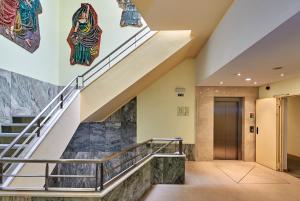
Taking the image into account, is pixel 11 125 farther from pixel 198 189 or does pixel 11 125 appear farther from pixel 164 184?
pixel 198 189

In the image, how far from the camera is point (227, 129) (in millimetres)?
8758

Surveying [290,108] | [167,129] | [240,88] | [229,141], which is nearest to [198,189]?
[167,129]

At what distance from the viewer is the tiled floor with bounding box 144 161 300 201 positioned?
15.8 ft

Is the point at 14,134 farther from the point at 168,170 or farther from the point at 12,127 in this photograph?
the point at 168,170

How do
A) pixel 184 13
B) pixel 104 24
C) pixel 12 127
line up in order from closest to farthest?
pixel 184 13 < pixel 12 127 < pixel 104 24

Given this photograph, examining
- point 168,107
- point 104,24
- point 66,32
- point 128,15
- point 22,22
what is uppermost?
point 128,15

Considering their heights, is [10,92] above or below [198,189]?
above

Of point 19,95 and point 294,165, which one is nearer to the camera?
point 19,95

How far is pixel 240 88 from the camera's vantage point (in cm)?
846

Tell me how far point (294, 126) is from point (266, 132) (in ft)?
7.95

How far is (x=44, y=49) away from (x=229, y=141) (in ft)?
22.7

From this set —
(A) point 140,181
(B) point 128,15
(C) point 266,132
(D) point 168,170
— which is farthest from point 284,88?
(B) point 128,15

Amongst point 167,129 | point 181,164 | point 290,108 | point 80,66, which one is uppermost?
point 80,66

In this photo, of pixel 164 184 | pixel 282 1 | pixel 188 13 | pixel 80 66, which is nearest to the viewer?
pixel 282 1
